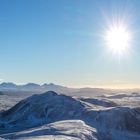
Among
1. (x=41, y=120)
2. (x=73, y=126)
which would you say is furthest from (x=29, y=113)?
(x=73, y=126)

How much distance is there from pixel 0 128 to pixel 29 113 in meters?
10.7

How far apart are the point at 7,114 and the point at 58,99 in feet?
52.1

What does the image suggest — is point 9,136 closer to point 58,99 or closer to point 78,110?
point 78,110

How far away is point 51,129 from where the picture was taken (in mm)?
52062

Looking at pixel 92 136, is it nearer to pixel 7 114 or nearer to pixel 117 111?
pixel 117 111

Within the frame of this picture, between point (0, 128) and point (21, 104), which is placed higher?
point (21, 104)

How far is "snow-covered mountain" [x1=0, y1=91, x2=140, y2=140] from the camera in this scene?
165 ft

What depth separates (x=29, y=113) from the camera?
83000mm

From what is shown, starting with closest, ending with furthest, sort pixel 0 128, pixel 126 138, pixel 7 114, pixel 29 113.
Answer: pixel 126 138
pixel 0 128
pixel 29 113
pixel 7 114

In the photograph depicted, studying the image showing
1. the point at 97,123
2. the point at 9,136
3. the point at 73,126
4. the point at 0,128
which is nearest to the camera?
the point at 9,136

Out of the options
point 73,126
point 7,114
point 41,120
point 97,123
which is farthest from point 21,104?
point 73,126

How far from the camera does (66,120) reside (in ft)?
209

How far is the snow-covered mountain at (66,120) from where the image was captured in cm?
5044

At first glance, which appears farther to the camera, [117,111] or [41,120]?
[41,120]
